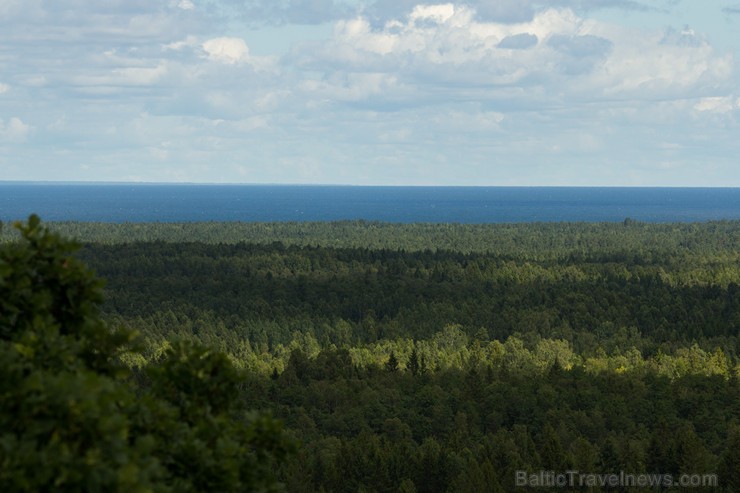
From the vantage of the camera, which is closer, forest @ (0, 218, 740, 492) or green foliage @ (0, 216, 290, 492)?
green foliage @ (0, 216, 290, 492)

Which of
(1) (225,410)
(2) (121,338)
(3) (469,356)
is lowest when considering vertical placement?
(3) (469,356)

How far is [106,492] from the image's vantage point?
1549cm

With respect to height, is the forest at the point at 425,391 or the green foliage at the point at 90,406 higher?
the green foliage at the point at 90,406

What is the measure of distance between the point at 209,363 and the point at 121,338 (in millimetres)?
1870

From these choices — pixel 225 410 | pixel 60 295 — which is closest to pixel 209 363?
pixel 225 410

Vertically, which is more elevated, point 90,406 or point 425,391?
point 90,406

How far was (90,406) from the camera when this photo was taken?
50.9 ft

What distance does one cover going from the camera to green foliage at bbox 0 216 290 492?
15.4 metres

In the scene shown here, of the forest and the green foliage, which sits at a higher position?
the green foliage

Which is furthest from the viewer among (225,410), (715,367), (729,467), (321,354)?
(321,354)

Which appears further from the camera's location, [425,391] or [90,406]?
[425,391]

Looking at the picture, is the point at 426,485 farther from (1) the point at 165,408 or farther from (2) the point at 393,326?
(2) the point at 393,326

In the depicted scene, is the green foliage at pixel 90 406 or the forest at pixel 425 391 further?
the forest at pixel 425 391

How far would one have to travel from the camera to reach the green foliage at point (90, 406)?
1544 cm
